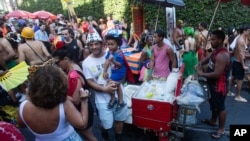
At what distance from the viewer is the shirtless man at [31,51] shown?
17.6ft

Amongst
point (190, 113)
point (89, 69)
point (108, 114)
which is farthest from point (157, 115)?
point (89, 69)

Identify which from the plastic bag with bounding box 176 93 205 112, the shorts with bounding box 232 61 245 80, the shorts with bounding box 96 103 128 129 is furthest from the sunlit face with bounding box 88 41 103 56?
the shorts with bounding box 232 61 245 80

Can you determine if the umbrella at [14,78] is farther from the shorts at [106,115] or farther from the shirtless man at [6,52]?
the shirtless man at [6,52]

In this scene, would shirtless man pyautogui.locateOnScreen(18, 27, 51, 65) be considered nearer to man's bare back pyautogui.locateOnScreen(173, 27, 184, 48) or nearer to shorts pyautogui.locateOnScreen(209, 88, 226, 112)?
shorts pyautogui.locateOnScreen(209, 88, 226, 112)

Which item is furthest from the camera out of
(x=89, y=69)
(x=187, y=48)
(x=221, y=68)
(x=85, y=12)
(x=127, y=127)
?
(x=85, y=12)

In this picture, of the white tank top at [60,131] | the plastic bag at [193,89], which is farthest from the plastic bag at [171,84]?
the white tank top at [60,131]

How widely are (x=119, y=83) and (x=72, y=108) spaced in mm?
1725

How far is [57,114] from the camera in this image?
212 cm

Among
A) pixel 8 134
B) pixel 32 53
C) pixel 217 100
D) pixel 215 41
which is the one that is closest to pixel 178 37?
pixel 215 41

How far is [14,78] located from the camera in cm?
335

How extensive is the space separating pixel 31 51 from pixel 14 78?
2.21 meters

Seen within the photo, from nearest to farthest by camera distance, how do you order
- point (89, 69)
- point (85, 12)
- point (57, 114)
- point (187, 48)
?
point (57, 114), point (89, 69), point (187, 48), point (85, 12)

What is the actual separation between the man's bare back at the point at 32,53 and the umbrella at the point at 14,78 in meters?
1.86

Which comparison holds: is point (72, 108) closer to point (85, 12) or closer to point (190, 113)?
point (190, 113)
